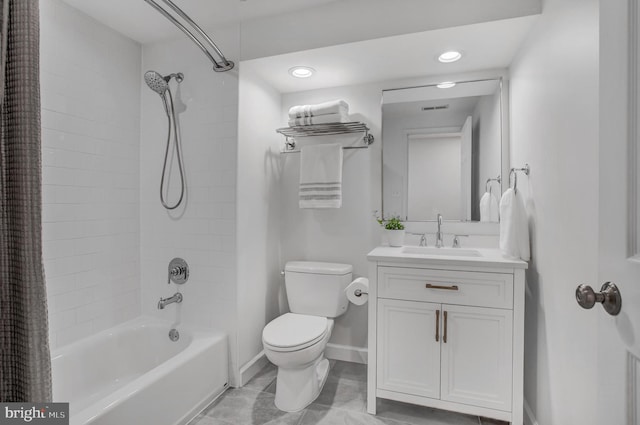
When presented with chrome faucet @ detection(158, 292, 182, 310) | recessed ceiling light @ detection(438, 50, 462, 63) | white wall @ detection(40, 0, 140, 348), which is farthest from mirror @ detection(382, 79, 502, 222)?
white wall @ detection(40, 0, 140, 348)

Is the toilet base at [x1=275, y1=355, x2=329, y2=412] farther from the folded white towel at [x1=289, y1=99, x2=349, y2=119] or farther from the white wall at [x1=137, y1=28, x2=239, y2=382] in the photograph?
the folded white towel at [x1=289, y1=99, x2=349, y2=119]

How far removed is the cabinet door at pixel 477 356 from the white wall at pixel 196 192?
4.18ft

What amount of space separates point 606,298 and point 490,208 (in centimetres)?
163

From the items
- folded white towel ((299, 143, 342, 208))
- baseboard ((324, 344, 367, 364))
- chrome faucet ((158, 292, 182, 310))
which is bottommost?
baseboard ((324, 344, 367, 364))

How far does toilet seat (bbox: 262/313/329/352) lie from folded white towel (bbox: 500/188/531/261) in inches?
44.5

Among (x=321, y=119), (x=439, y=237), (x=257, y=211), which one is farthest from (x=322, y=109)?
(x=439, y=237)

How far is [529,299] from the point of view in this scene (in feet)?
5.68

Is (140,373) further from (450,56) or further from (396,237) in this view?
(450,56)

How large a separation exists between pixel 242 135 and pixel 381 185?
41.2 inches

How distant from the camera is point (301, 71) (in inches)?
87.6

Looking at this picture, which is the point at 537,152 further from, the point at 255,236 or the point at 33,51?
the point at 33,51

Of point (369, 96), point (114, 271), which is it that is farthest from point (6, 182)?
point (369, 96)

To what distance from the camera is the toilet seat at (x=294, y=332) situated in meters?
1.75

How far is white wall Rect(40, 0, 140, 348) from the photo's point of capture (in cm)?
171
